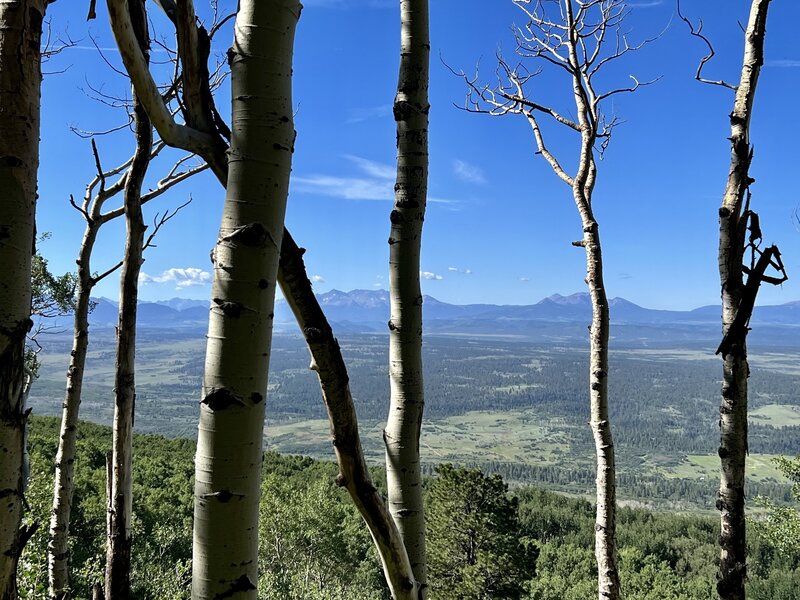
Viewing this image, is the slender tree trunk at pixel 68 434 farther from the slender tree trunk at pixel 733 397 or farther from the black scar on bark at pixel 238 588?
the slender tree trunk at pixel 733 397

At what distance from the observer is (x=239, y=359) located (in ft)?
3.00

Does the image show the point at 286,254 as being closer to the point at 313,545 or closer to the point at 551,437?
the point at 313,545

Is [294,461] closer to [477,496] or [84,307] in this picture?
[477,496]

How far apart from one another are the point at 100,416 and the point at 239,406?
133 meters

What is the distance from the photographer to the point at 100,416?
116 m

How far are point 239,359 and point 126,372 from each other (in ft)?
7.26

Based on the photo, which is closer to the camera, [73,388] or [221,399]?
[221,399]

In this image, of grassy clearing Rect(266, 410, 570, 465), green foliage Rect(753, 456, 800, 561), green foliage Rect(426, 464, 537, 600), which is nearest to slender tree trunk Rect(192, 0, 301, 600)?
green foliage Rect(753, 456, 800, 561)

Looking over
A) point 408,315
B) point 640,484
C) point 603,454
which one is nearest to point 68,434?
point 408,315

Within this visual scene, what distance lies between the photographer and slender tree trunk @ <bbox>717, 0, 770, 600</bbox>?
7.94ft

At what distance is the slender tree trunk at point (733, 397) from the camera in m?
2.42

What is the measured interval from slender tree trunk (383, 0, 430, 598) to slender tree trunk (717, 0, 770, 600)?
1597 mm

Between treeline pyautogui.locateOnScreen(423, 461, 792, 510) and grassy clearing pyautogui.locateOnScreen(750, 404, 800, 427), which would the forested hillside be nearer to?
treeline pyautogui.locateOnScreen(423, 461, 792, 510)

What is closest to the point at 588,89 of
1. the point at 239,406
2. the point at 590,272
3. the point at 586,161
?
the point at 586,161
